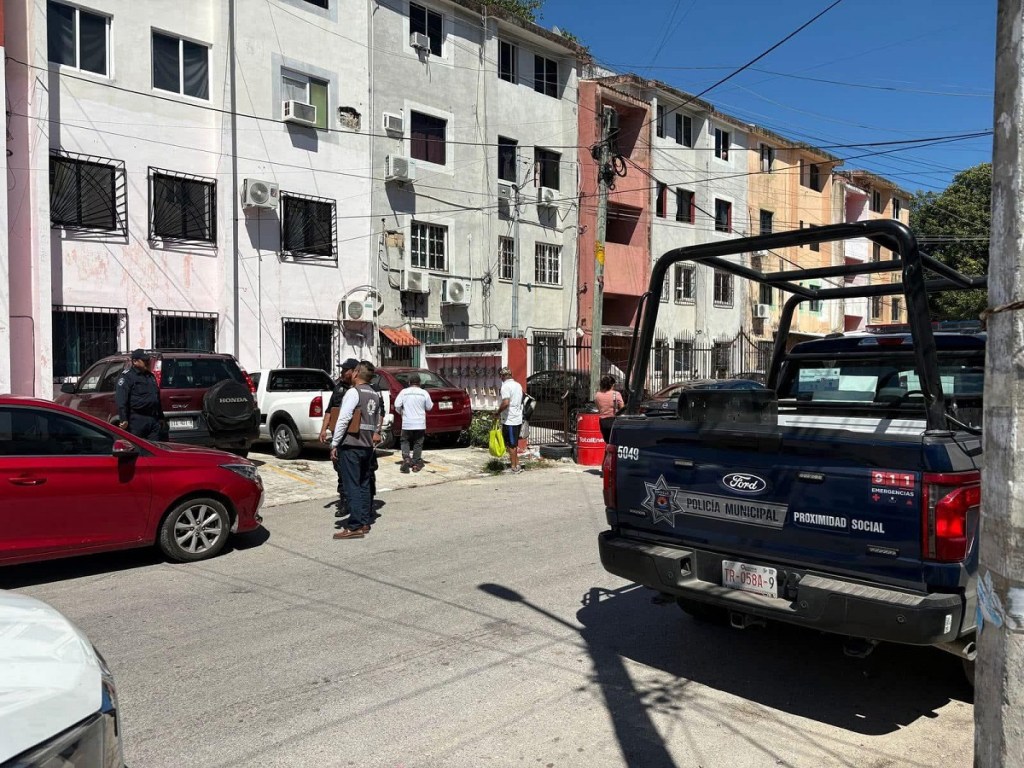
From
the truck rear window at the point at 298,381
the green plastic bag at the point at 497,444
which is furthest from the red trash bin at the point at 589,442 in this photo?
the truck rear window at the point at 298,381

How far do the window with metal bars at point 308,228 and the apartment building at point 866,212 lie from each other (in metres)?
28.3

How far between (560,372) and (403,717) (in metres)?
14.3

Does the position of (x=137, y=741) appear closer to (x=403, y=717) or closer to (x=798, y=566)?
(x=403, y=717)

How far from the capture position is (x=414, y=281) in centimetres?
Answer: 2058

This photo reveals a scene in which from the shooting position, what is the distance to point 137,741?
397cm

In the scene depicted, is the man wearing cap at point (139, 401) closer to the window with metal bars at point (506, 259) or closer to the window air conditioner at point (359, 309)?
the window air conditioner at point (359, 309)

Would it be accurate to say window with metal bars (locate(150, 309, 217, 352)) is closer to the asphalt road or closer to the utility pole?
the utility pole

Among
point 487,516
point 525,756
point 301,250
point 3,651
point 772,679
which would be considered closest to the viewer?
point 3,651

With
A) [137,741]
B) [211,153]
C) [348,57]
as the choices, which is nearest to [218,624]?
[137,741]

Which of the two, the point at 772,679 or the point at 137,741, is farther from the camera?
the point at 772,679

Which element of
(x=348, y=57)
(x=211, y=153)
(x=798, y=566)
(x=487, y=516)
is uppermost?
(x=348, y=57)

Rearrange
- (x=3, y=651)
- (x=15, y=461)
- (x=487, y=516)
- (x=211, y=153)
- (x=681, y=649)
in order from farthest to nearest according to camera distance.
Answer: (x=211, y=153) → (x=487, y=516) → (x=15, y=461) → (x=681, y=649) → (x=3, y=651)

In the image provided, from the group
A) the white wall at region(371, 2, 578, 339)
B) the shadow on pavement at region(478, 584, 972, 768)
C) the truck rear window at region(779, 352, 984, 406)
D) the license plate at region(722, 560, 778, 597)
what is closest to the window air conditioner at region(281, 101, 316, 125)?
the white wall at region(371, 2, 578, 339)

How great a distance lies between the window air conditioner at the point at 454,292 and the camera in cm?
2159
